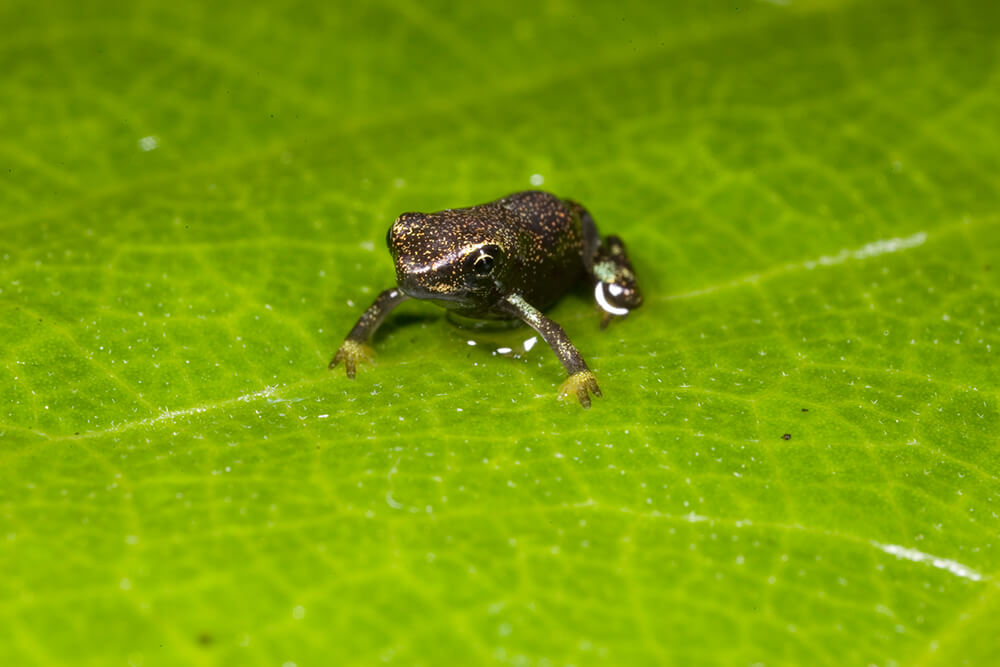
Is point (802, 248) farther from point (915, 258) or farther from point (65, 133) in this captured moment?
point (65, 133)

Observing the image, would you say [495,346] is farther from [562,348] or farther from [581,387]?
[581,387]

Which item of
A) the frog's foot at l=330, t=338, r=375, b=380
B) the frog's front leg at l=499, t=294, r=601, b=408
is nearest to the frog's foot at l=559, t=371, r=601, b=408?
the frog's front leg at l=499, t=294, r=601, b=408

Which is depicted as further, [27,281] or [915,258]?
[915,258]

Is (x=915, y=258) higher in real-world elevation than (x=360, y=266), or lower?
higher

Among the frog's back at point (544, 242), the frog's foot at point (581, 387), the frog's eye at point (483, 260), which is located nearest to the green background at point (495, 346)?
the frog's foot at point (581, 387)

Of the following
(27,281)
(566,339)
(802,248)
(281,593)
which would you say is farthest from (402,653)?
(802,248)

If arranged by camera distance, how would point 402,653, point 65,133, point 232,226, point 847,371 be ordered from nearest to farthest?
point 402,653
point 847,371
point 232,226
point 65,133

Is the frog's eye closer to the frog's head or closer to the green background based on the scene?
the frog's head
